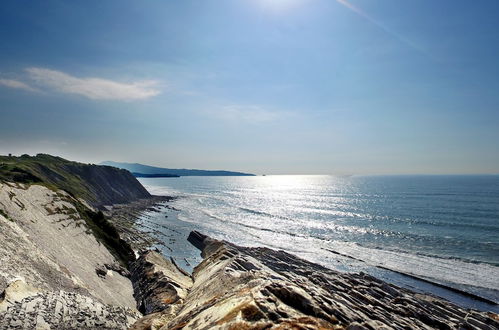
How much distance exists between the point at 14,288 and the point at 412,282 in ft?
180

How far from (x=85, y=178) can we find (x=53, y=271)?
123623 mm

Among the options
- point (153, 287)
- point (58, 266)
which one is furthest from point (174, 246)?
point (58, 266)

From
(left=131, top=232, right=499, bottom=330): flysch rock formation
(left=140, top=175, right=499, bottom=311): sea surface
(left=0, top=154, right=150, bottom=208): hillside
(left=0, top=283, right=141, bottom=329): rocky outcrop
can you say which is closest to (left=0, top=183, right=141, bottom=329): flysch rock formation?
(left=0, top=283, right=141, bottom=329): rocky outcrop

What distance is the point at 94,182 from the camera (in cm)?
13612

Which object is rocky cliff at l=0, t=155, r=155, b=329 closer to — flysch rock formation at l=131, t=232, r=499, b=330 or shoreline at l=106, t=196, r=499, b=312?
flysch rock formation at l=131, t=232, r=499, b=330

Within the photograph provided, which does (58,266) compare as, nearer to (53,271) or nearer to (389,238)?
(53,271)

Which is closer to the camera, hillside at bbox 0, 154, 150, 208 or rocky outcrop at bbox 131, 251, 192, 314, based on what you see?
rocky outcrop at bbox 131, 251, 192, 314

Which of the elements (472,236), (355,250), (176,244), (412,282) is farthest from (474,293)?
(176,244)

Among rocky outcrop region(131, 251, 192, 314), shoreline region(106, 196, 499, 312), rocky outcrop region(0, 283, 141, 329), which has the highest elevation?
rocky outcrop region(0, 283, 141, 329)

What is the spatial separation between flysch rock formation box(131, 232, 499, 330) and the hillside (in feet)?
224

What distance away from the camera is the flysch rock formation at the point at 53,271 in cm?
1828

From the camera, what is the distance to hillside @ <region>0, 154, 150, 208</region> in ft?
328

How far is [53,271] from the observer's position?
85.9 ft

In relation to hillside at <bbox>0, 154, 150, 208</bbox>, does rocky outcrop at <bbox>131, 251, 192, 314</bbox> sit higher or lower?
lower
